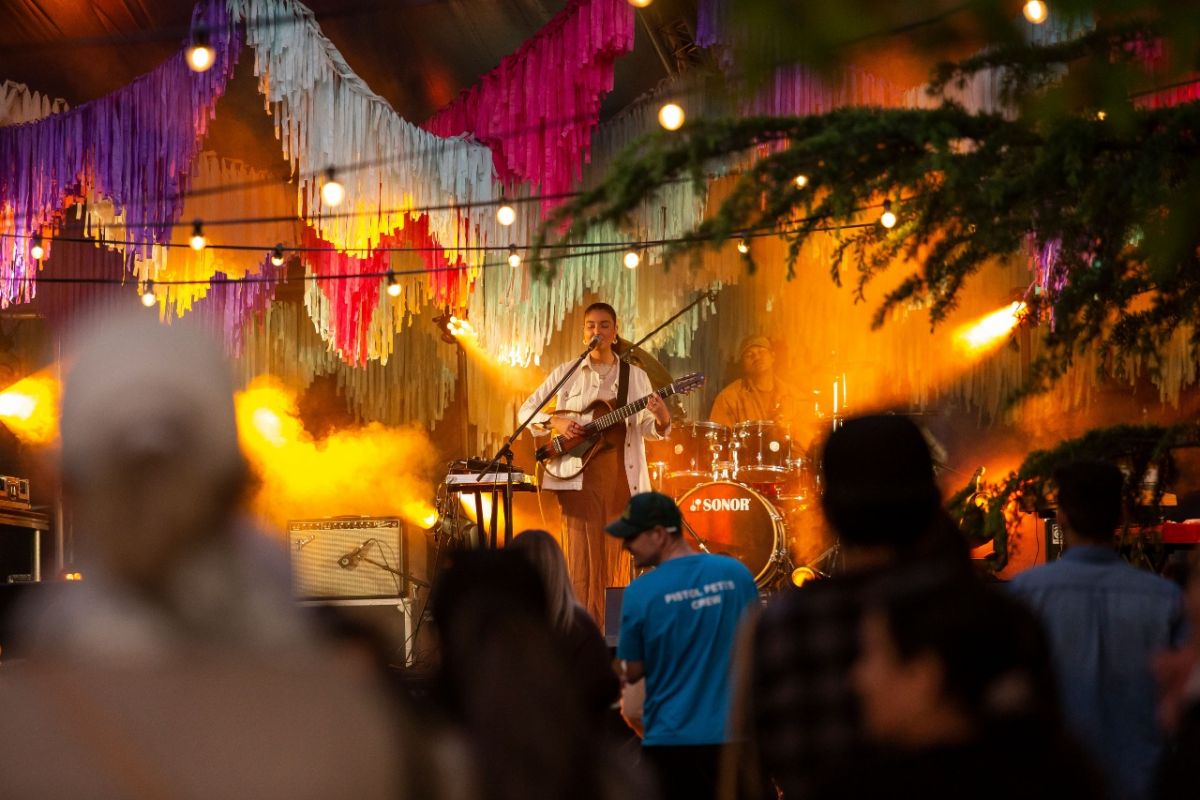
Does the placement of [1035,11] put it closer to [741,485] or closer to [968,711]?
[968,711]

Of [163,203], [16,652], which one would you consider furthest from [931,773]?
[163,203]

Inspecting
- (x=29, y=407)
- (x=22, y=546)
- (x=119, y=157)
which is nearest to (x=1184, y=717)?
(x=119, y=157)

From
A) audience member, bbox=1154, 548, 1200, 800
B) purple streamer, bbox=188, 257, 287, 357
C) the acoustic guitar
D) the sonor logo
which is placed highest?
purple streamer, bbox=188, 257, 287, 357

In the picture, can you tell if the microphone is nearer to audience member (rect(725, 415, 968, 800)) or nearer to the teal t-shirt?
the teal t-shirt

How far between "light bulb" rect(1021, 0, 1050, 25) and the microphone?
11517 millimetres

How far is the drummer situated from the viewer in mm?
14414

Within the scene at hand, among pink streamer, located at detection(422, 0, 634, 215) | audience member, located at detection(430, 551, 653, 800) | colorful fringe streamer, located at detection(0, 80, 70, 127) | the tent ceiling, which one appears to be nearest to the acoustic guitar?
pink streamer, located at detection(422, 0, 634, 215)

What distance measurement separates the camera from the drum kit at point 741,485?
11945 mm

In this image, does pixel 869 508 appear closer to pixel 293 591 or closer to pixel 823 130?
pixel 823 130

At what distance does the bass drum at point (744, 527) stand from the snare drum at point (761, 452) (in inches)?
12.9

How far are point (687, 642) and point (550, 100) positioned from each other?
668cm

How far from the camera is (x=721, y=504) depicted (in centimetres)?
1209

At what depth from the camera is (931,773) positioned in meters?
2.20

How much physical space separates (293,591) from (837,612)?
1.87 meters
